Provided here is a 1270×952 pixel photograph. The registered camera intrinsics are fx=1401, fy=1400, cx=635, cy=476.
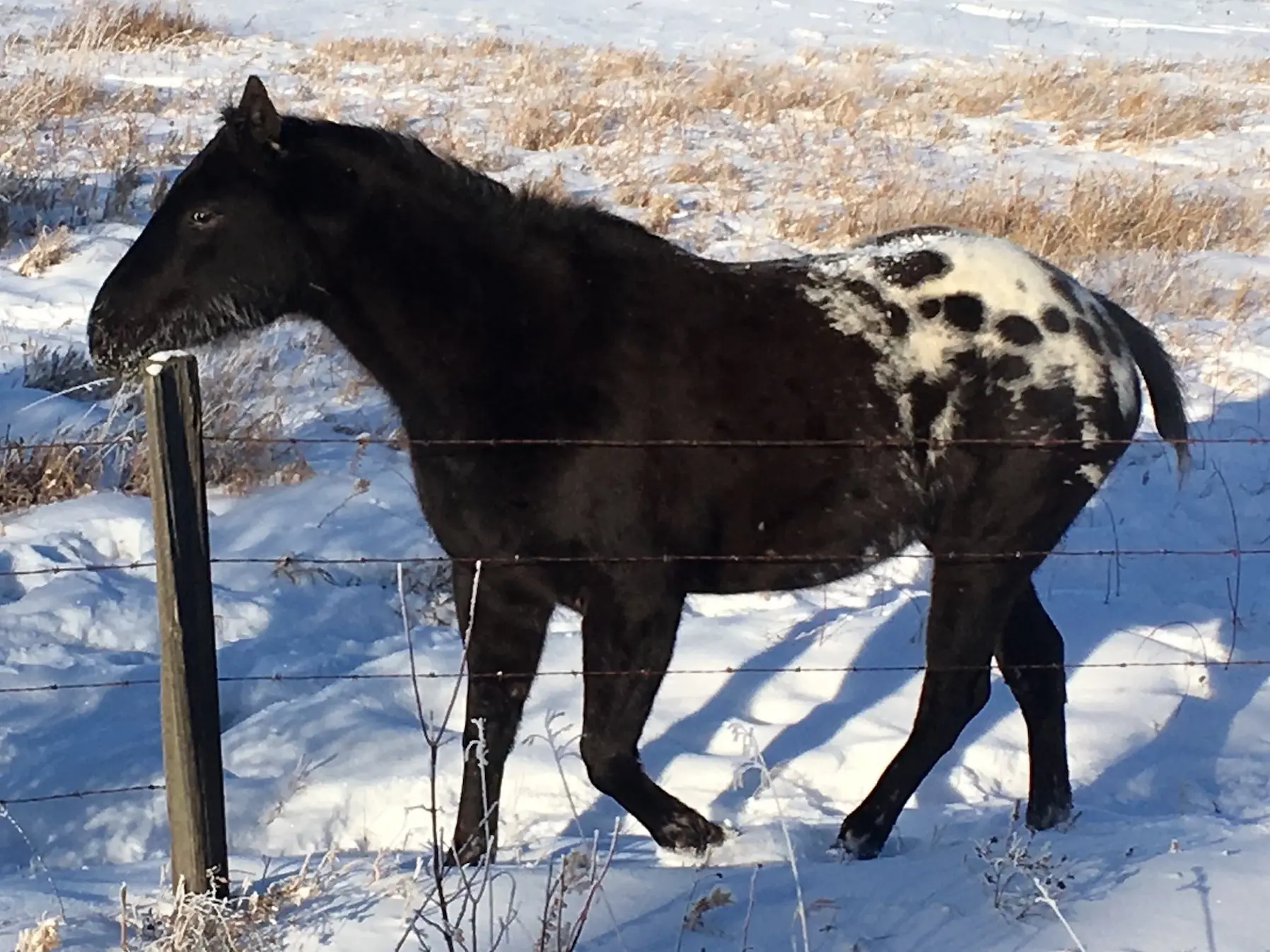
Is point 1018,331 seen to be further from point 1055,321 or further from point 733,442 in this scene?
point 733,442

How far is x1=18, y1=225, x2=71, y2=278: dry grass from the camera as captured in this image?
9.07 m

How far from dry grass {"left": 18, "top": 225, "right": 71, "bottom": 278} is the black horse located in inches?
218

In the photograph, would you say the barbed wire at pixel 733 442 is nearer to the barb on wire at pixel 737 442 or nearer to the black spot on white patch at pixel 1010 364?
the barb on wire at pixel 737 442

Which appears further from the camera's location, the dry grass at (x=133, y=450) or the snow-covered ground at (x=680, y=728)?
the dry grass at (x=133, y=450)

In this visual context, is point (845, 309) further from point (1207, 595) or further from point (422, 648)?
point (1207, 595)

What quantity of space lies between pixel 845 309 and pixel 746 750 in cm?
173

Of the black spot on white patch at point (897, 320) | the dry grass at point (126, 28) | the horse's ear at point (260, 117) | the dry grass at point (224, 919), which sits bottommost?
the dry grass at point (224, 919)

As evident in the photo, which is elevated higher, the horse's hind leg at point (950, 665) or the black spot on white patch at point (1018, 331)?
the black spot on white patch at point (1018, 331)

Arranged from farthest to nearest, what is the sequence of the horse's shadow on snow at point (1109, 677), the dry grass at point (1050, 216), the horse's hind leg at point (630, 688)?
the dry grass at point (1050, 216)
the horse's shadow on snow at point (1109, 677)
the horse's hind leg at point (630, 688)

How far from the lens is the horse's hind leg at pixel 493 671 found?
4.11 metres

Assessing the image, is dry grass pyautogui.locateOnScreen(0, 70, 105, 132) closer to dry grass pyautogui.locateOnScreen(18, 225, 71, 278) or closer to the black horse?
dry grass pyautogui.locateOnScreen(18, 225, 71, 278)

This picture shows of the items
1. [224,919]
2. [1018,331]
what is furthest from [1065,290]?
[224,919]

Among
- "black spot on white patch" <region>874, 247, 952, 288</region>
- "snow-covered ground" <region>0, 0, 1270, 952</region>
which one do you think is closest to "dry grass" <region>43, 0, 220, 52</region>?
"snow-covered ground" <region>0, 0, 1270, 952</region>

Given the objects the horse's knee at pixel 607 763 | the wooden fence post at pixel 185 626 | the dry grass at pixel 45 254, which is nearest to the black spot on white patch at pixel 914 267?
the horse's knee at pixel 607 763
